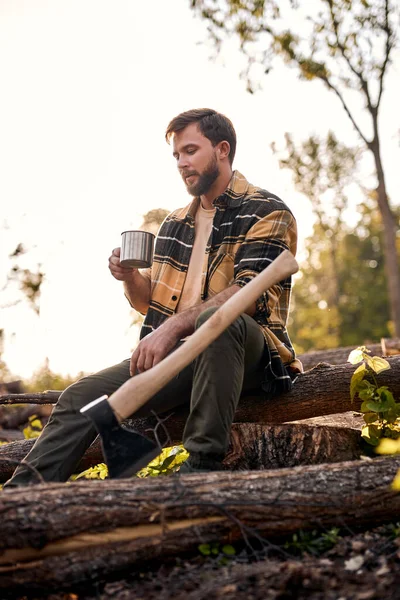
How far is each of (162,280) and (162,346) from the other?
796 millimetres

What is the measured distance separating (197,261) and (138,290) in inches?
15.9

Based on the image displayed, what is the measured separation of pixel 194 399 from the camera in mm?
2959

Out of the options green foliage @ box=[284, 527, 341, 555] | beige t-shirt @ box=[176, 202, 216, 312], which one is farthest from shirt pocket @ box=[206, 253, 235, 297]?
green foliage @ box=[284, 527, 341, 555]

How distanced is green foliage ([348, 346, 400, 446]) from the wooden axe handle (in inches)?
39.3

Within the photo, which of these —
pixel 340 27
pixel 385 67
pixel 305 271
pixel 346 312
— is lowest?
pixel 346 312

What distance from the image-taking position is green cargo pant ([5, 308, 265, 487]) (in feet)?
9.53

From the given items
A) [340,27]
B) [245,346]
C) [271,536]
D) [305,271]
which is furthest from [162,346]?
[305,271]

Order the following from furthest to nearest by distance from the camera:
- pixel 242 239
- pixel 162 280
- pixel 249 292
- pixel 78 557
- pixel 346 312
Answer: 1. pixel 346 312
2. pixel 162 280
3. pixel 242 239
4. pixel 249 292
5. pixel 78 557

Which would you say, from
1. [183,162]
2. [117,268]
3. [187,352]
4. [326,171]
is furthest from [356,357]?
[326,171]

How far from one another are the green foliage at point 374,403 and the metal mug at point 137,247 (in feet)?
4.25

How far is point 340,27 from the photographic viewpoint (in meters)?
13.0

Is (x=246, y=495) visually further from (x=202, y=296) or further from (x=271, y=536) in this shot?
(x=202, y=296)

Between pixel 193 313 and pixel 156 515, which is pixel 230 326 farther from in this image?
pixel 156 515

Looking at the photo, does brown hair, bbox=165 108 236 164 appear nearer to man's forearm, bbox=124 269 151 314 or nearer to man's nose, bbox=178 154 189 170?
man's nose, bbox=178 154 189 170
